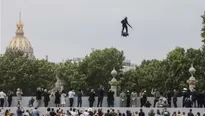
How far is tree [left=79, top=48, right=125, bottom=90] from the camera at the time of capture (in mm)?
103438

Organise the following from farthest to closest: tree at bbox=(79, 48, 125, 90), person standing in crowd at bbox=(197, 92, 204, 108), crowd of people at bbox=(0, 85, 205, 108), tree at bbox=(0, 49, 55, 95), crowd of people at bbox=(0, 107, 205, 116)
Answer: tree at bbox=(79, 48, 125, 90) < tree at bbox=(0, 49, 55, 95) < crowd of people at bbox=(0, 85, 205, 108) < person standing in crowd at bbox=(197, 92, 204, 108) < crowd of people at bbox=(0, 107, 205, 116)

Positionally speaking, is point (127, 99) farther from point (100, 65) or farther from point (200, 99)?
point (100, 65)

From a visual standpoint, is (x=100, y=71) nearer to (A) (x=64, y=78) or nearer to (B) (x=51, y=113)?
(A) (x=64, y=78)

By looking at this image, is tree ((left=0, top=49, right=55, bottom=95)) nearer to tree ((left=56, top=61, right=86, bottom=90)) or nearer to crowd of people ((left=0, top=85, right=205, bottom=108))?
tree ((left=56, top=61, right=86, bottom=90))

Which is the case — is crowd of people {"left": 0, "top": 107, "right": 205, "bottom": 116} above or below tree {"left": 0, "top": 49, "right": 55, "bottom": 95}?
below

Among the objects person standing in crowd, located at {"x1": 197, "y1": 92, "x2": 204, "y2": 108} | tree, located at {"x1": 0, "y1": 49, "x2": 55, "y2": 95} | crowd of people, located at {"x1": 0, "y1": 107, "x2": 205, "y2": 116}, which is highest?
tree, located at {"x1": 0, "y1": 49, "x2": 55, "y2": 95}

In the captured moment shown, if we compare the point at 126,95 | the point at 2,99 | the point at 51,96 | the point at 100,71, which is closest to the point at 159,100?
the point at 126,95

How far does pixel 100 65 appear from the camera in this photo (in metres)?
106

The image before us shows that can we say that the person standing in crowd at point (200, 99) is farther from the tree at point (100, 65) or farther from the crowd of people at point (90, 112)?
the tree at point (100, 65)

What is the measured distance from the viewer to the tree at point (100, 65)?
103 metres

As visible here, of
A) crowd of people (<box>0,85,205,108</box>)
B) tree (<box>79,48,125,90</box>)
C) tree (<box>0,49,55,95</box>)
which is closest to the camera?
crowd of people (<box>0,85,205,108</box>)

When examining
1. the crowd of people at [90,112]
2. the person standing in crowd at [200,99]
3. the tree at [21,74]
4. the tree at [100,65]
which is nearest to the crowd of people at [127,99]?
the person standing in crowd at [200,99]

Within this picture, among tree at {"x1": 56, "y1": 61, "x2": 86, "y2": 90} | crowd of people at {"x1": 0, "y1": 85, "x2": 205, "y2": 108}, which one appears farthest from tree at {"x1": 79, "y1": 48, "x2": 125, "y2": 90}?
crowd of people at {"x1": 0, "y1": 85, "x2": 205, "y2": 108}

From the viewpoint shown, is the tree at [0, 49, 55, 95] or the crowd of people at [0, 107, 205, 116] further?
the tree at [0, 49, 55, 95]
